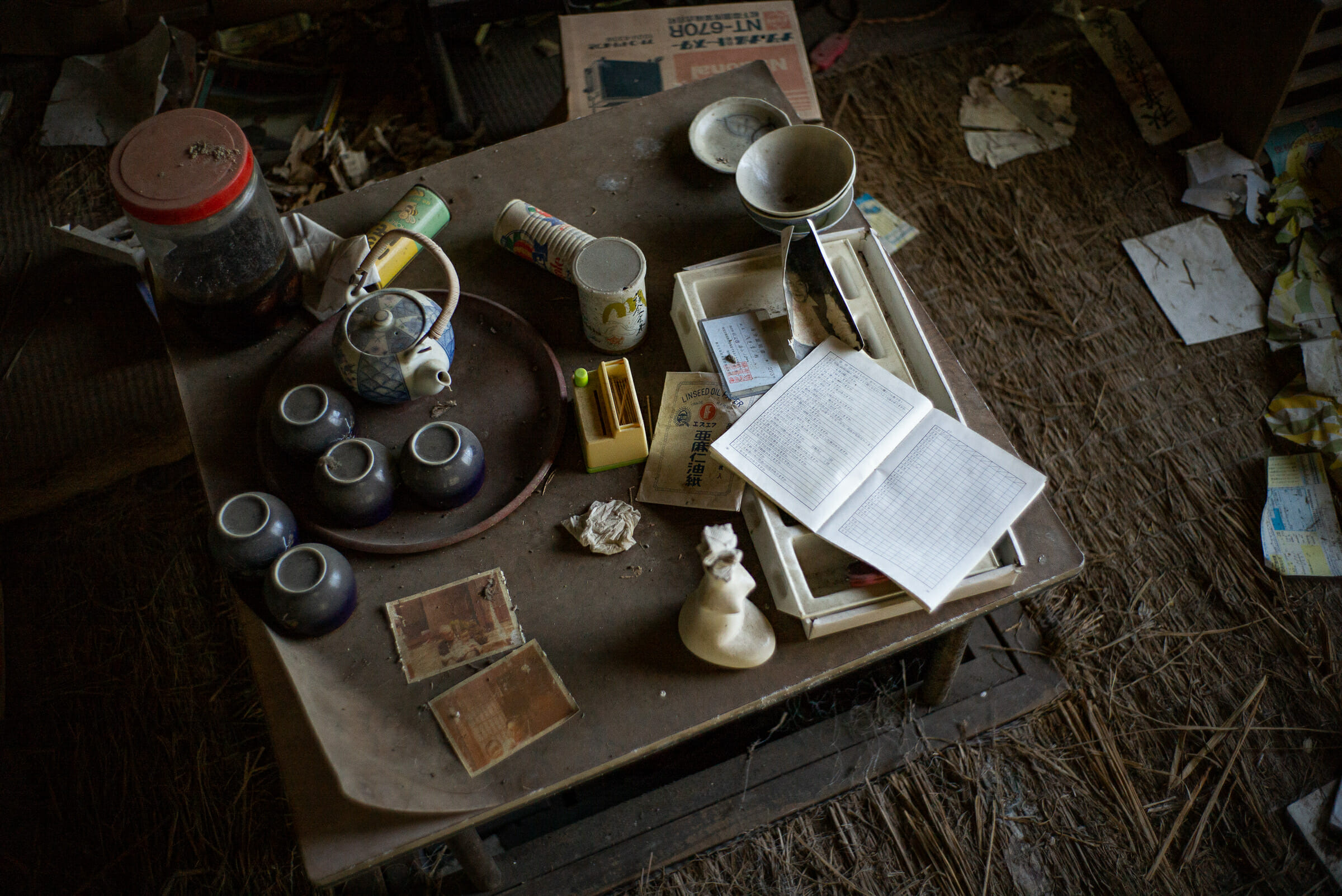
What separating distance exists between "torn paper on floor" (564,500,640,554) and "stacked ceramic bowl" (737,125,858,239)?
0.57 meters

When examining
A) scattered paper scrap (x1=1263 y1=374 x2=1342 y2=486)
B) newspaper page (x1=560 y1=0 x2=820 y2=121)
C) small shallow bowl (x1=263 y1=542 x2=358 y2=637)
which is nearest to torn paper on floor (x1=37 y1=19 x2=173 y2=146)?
newspaper page (x1=560 y1=0 x2=820 y2=121)

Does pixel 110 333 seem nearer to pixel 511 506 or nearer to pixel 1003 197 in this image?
pixel 511 506

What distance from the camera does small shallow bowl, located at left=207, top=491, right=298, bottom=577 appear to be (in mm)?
1156

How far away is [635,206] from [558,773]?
1.02 meters

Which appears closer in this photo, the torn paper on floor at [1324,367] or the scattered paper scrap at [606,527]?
the scattered paper scrap at [606,527]

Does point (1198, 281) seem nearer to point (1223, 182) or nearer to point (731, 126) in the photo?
point (1223, 182)

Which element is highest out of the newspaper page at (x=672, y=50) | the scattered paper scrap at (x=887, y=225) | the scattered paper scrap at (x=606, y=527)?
the newspaper page at (x=672, y=50)

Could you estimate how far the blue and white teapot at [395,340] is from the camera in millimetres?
1281

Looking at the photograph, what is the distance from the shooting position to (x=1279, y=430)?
202 centimetres

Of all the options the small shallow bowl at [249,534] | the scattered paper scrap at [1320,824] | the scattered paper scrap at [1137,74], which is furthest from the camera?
the scattered paper scrap at [1137,74]

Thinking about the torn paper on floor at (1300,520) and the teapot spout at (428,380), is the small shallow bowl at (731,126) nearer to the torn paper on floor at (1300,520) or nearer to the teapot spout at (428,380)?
the teapot spout at (428,380)

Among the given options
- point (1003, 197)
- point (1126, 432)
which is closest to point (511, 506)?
point (1126, 432)

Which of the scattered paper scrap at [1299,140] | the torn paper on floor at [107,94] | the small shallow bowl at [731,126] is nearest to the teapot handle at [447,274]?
the small shallow bowl at [731,126]

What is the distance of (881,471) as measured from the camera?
50.3 inches
